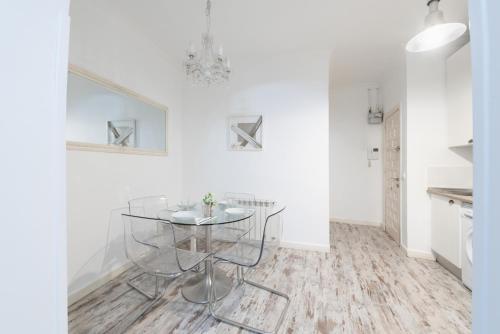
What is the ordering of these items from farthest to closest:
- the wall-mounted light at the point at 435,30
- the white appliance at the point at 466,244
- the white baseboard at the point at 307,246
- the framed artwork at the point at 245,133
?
the framed artwork at the point at 245,133 → the white baseboard at the point at 307,246 → the white appliance at the point at 466,244 → the wall-mounted light at the point at 435,30

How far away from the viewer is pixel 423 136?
268 centimetres

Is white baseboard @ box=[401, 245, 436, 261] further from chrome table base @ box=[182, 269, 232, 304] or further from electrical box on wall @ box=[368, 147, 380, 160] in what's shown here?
chrome table base @ box=[182, 269, 232, 304]

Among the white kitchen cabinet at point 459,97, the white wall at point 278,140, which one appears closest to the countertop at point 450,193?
the white kitchen cabinet at point 459,97

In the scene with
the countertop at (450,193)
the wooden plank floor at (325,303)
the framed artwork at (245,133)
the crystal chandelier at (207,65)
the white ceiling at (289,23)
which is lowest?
the wooden plank floor at (325,303)

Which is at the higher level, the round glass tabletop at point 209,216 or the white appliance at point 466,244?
the round glass tabletop at point 209,216

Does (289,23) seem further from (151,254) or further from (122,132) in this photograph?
(151,254)

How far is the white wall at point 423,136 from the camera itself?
2611 millimetres

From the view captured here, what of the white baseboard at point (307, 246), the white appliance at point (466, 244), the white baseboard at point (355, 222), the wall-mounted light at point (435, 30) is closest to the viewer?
the wall-mounted light at point (435, 30)

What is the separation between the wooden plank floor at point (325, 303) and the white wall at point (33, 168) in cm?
150

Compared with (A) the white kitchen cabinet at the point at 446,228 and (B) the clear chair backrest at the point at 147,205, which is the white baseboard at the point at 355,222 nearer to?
(A) the white kitchen cabinet at the point at 446,228

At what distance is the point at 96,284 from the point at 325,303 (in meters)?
2.24

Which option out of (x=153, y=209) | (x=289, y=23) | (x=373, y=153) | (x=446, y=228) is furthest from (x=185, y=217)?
(x=373, y=153)

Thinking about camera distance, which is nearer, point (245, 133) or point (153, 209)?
point (153, 209)

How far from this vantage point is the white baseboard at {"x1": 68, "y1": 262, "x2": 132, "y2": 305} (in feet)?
6.10
